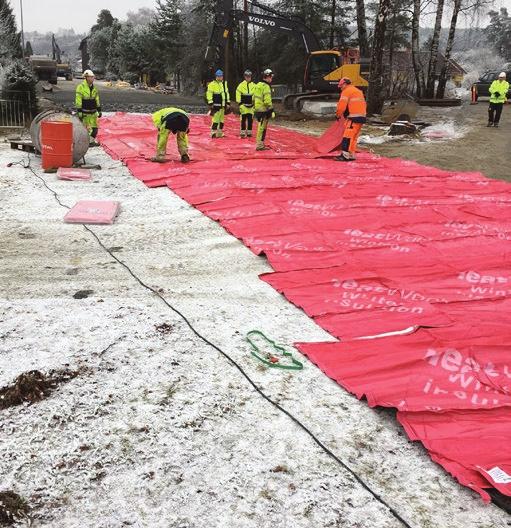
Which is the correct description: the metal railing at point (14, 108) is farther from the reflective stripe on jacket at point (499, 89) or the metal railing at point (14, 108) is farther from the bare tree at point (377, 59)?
the reflective stripe on jacket at point (499, 89)

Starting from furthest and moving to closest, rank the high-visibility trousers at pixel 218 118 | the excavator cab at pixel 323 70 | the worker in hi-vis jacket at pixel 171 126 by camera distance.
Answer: the excavator cab at pixel 323 70
the high-visibility trousers at pixel 218 118
the worker in hi-vis jacket at pixel 171 126

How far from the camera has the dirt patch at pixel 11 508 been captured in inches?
84.8

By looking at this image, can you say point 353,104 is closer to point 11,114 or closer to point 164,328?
point 164,328

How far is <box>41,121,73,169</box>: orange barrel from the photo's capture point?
339 inches

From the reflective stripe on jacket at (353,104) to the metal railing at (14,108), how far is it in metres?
8.46

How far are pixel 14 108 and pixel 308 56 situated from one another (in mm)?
10665

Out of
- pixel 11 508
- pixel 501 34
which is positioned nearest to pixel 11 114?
pixel 11 508

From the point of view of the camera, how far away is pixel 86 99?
10.5 metres

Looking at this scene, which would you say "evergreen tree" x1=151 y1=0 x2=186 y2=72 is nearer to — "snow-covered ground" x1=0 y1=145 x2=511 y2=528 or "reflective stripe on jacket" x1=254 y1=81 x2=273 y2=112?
"reflective stripe on jacket" x1=254 y1=81 x2=273 y2=112

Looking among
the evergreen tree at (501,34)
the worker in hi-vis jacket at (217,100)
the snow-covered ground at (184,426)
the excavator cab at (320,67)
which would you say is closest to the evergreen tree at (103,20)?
the evergreen tree at (501,34)

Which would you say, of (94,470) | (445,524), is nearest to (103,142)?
(94,470)

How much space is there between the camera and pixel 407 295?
443 centimetres

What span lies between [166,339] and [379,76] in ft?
51.7

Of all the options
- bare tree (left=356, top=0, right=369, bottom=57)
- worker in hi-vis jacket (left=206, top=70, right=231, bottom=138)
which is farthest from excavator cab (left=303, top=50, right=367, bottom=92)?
worker in hi-vis jacket (left=206, top=70, right=231, bottom=138)
